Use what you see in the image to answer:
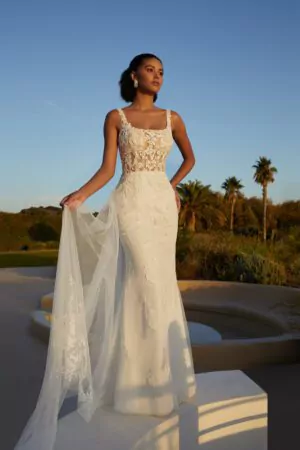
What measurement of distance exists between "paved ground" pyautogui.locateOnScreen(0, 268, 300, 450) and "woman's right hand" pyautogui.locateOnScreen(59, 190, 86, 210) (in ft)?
6.50

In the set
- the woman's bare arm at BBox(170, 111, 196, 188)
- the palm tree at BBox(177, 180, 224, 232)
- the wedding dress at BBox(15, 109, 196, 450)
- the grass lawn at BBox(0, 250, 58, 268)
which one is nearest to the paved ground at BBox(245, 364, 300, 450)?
the wedding dress at BBox(15, 109, 196, 450)

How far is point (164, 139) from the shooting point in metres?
3.24

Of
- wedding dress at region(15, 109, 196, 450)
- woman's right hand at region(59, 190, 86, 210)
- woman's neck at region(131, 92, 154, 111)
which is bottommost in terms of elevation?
wedding dress at region(15, 109, 196, 450)

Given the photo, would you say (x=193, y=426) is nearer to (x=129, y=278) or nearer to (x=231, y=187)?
(x=129, y=278)

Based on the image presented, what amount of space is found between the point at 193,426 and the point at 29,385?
2706mm

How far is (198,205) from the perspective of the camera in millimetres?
35781

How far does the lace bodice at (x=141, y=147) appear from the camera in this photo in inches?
125

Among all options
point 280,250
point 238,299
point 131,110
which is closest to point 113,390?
point 131,110

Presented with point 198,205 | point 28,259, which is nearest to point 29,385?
point 28,259

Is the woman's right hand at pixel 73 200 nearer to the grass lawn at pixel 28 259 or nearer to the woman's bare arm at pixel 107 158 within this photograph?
the woman's bare arm at pixel 107 158

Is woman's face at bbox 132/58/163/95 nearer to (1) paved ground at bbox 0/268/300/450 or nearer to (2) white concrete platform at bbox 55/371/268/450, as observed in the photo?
(2) white concrete platform at bbox 55/371/268/450

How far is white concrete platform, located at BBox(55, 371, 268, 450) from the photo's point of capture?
284cm

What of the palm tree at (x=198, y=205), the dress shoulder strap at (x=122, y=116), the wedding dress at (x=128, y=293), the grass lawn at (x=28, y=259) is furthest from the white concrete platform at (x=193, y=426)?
the palm tree at (x=198, y=205)

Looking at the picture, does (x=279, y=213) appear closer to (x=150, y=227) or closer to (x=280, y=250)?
(x=280, y=250)
